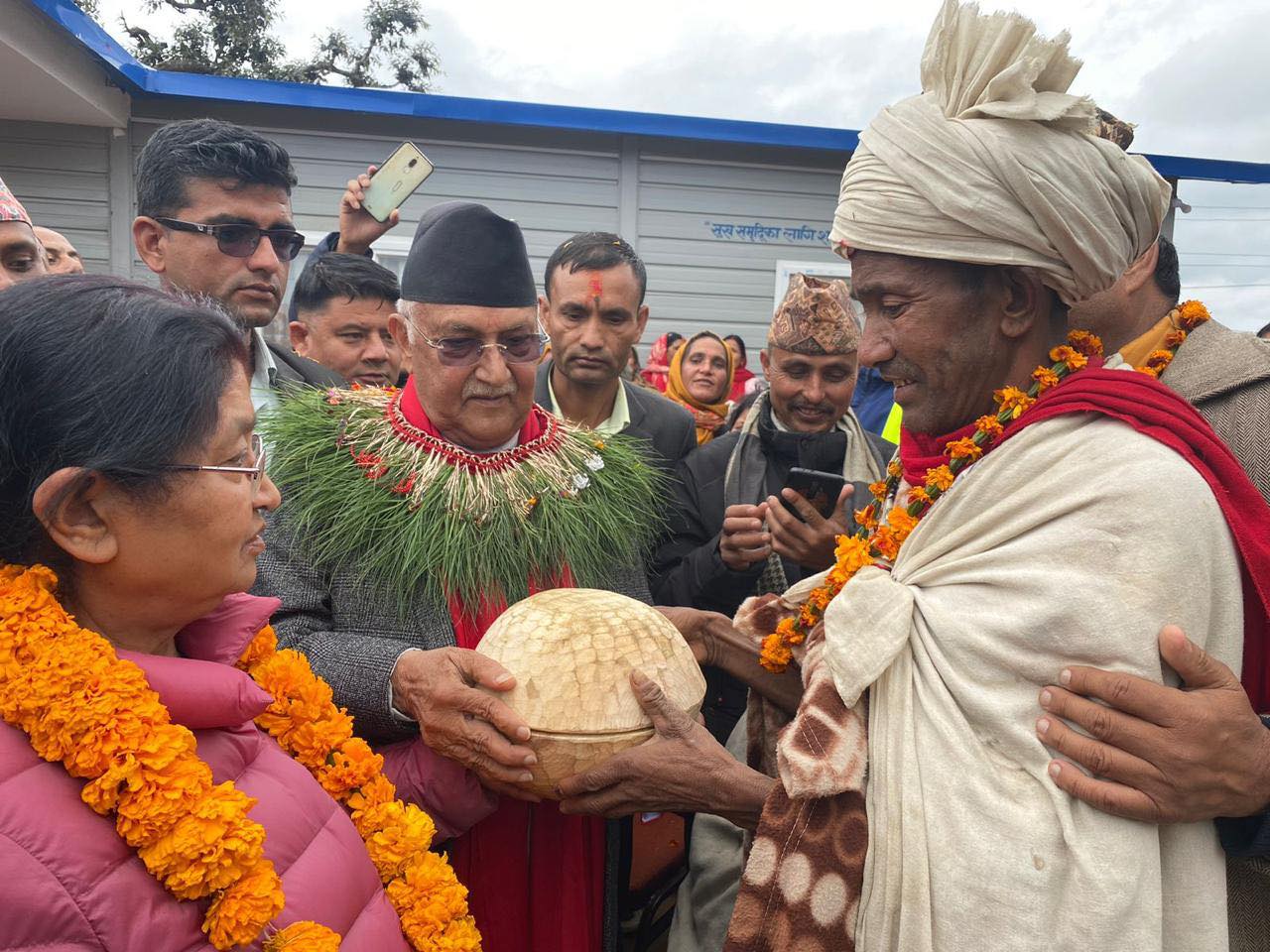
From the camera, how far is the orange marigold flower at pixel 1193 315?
8.82 feet

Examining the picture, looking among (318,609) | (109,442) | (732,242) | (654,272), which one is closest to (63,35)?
(654,272)

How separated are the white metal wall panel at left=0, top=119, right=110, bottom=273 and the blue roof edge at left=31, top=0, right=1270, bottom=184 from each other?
→ 72cm

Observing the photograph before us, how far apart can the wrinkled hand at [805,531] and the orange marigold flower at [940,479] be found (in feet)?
2.52

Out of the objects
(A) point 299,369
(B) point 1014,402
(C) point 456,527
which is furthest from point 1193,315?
(A) point 299,369

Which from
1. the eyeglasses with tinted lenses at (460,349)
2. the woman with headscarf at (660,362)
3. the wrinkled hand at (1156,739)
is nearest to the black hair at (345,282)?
the eyeglasses with tinted lenses at (460,349)

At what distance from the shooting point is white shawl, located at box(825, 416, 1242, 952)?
1.69 meters

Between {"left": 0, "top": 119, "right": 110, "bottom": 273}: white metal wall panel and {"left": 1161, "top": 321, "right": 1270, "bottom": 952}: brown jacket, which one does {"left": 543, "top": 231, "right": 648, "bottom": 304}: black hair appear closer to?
{"left": 1161, "top": 321, "right": 1270, "bottom": 952}: brown jacket

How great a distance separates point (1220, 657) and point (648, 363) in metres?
8.36

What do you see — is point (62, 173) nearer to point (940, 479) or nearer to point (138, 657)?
point (138, 657)

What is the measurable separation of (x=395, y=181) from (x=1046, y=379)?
3.04m

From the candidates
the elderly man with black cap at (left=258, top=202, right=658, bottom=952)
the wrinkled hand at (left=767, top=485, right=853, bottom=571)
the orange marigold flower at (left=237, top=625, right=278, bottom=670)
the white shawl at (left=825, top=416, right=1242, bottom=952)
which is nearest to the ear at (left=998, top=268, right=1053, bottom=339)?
the white shawl at (left=825, top=416, right=1242, bottom=952)

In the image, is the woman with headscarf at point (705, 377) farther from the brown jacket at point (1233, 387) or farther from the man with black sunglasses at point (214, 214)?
the brown jacket at point (1233, 387)

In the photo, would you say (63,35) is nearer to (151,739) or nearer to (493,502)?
(493,502)

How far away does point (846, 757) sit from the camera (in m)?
1.89
